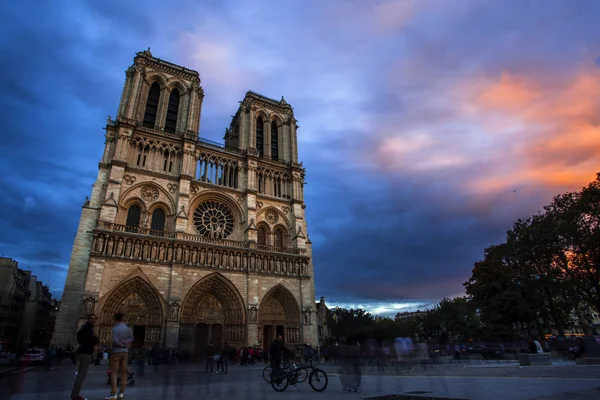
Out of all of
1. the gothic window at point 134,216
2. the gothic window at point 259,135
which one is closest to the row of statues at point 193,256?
the gothic window at point 134,216

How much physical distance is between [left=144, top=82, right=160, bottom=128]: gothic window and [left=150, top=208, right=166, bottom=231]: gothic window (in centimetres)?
875

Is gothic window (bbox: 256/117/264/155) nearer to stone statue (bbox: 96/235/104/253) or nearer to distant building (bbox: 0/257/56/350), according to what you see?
stone statue (bbox: 96/235/104/253)

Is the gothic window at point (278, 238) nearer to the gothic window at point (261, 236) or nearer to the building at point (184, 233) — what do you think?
the building at point (184, 233)

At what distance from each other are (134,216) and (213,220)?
622 cm

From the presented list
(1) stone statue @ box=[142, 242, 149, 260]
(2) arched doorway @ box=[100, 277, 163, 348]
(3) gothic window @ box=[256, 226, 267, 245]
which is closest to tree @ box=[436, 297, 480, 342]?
(3) gothic window @ box=[256, 226, 267, 245]

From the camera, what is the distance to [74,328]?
21.1m

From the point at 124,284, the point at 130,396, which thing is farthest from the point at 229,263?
the point at 130,396

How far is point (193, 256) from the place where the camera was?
25906mm

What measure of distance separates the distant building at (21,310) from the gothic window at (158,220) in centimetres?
2094

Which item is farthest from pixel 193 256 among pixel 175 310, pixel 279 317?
pixel 279 317

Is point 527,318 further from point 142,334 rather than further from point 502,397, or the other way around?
point 142,334

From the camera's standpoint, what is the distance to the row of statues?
76.1 ft

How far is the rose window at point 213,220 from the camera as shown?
94.9 feet

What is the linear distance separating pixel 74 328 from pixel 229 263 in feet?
34.8
